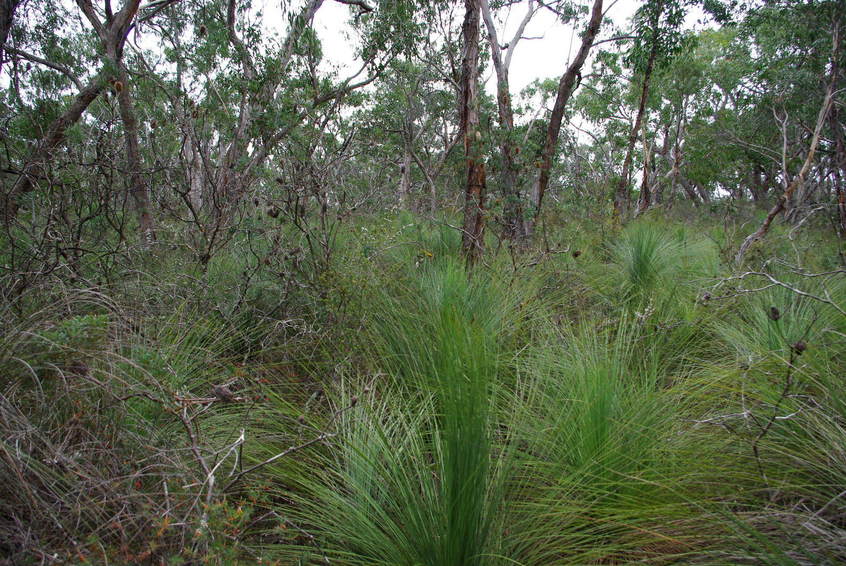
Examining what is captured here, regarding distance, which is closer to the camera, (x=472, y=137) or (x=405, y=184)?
(x=472, y=137)

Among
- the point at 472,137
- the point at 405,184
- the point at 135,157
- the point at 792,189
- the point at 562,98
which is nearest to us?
the point at 135,157

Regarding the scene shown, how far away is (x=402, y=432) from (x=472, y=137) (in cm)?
445

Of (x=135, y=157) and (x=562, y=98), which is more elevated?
(x=562, y=98)

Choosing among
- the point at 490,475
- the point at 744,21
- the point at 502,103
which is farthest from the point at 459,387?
the point at 744,21

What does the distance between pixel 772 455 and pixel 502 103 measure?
25.1ft

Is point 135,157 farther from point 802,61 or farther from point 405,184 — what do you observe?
point 802,61

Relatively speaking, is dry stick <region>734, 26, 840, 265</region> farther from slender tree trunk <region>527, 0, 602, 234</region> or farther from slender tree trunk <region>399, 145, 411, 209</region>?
slender tree trunk <region>399, 145, 411, 209</region>

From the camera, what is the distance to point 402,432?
8.29 feet

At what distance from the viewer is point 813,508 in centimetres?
179

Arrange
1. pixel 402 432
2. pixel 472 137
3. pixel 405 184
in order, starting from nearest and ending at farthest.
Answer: pixel 402 432, pixel 472 137, pixel 405 184

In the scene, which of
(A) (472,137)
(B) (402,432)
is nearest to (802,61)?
(A) (472,137)

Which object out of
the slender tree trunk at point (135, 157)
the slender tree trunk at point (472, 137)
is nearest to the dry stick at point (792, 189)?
the slender tree trunk at point (472, 137)

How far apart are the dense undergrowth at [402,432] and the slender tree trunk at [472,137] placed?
85.3 inches

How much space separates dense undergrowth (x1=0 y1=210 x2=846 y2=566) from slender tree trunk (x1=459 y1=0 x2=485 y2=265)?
2.17 metres
